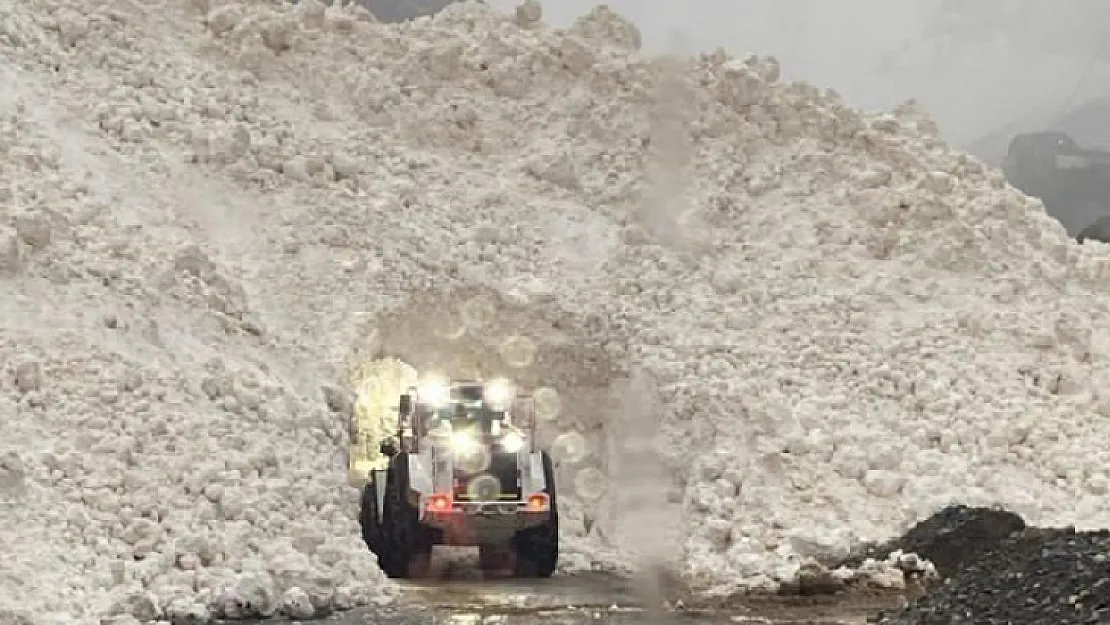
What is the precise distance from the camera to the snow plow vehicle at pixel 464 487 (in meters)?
13.9

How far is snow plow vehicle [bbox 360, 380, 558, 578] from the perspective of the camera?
45.6ft

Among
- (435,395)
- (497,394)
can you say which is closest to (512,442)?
(497,394)

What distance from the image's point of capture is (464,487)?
1395 centimetres

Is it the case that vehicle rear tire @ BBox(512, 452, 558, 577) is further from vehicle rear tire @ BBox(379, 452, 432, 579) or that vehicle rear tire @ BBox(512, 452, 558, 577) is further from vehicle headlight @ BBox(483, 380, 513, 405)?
vehicle rear tire @ BBox(379, 452, 432, 579)

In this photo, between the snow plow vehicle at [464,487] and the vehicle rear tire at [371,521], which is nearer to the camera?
the snow plow vehicle at [464,487]

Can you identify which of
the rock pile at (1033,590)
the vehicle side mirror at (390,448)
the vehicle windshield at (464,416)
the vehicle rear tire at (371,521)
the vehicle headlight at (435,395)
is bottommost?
the rock pile at (1033,590)

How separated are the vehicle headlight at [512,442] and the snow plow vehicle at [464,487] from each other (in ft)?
0.04

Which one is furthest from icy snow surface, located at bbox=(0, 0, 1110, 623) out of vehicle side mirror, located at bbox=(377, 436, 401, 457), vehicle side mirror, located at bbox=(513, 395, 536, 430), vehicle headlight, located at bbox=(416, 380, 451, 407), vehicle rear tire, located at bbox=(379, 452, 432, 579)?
vehicle side mirror, located at bbox=(513, 395, 536, 430)

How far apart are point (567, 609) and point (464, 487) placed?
205 centimetres

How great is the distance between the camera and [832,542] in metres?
14.7

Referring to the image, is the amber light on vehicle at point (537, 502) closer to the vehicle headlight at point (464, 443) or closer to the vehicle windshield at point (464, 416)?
the vehicle headlight at point (464, 443)

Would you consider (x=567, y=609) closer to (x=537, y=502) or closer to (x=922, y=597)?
(x=537, y=502)

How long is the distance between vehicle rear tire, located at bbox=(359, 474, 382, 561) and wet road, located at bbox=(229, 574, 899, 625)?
857 millimetres

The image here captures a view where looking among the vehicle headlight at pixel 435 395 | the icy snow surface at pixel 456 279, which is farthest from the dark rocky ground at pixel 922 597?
the vehicle headlight at pixel 435 395
